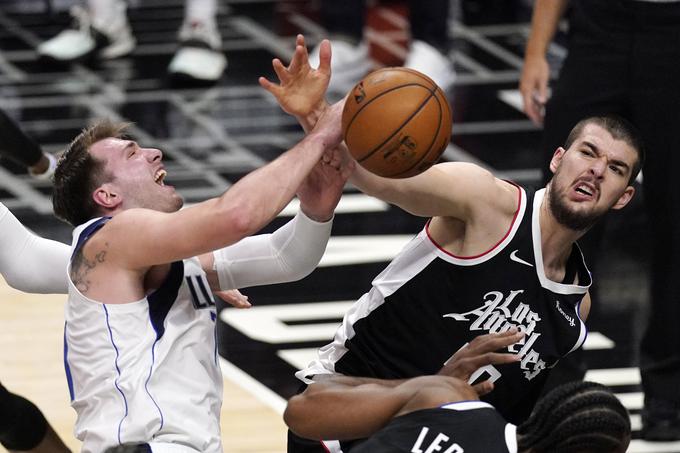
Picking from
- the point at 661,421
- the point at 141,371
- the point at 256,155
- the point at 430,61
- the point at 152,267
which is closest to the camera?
the point at 141,371

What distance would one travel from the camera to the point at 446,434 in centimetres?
333

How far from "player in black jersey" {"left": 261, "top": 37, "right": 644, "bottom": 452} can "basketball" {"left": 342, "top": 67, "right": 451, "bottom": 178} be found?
269mm

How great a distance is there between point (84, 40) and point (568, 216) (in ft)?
19.3

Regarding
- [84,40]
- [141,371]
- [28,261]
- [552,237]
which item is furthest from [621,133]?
[84,40]

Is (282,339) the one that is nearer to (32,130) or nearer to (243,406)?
(243,406)

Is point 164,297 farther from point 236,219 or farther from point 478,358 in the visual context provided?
point 478,358

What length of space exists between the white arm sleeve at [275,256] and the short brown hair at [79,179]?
0.43 meters

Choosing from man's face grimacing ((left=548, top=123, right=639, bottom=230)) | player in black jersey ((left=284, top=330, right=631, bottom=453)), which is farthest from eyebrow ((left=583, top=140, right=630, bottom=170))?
player in black jersey ((left=284, top=330, right=631, bottom=453))

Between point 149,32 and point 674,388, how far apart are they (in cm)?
587

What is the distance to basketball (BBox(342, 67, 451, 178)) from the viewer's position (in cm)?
365

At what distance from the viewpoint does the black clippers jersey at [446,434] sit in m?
3.32

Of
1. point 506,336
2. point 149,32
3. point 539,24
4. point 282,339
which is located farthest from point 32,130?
point 506,336

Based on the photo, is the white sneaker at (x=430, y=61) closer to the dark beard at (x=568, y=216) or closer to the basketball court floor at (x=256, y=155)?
the basketball court floor at (x=256, y=155)

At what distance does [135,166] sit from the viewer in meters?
3.98
